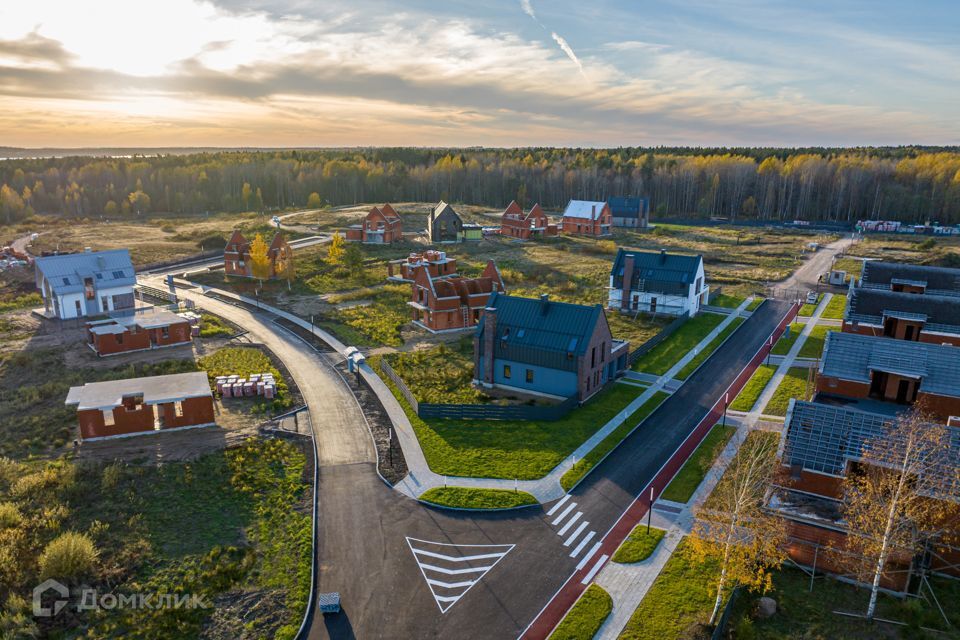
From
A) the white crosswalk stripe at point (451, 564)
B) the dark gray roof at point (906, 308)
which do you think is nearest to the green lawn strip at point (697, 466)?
the white crosswalk stripe at point (451, 564)

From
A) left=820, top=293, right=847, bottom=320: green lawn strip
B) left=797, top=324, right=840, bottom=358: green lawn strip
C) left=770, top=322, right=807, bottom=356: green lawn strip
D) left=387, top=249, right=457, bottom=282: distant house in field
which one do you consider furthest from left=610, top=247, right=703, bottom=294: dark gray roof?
left=387, top=249, right=457, bottom=282: distant house in field

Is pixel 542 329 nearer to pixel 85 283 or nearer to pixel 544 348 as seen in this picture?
pixel 544 348

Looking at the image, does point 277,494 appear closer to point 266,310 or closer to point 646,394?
point 646,394

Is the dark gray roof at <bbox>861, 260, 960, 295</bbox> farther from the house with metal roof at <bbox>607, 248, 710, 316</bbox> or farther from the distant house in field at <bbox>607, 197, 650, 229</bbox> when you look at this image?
the distant house in field at <bbox>607, 197, 650, 229</bbox>

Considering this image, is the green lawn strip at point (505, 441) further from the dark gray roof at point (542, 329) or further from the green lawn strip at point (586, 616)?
the green lawn strip at point (586, 616)

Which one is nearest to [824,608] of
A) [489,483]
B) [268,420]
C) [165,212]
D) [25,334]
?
[489,483]
